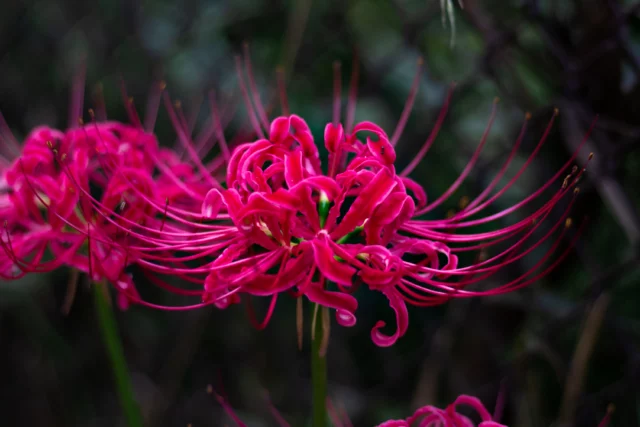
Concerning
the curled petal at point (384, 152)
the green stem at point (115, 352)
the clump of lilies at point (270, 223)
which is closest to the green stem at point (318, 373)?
the clump of lilies at point (270, 223)

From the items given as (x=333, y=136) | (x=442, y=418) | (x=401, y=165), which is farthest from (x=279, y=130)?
(x=401, y=165)

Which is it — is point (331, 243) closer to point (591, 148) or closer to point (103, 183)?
point (103, 183)

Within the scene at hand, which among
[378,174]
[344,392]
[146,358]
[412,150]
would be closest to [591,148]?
[412,150]

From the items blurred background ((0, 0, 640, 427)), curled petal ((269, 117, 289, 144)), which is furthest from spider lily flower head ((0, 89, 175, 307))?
blurred background ((0, 0, 640, 427))

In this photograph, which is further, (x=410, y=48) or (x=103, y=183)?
(x=410, y=48)

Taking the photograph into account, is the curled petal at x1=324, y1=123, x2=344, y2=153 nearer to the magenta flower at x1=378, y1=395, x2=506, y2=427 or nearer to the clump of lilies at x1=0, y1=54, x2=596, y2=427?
the clump of lilies at x1=0, y1=54, x2=596, y2=427

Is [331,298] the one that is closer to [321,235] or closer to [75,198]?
[321,235]
